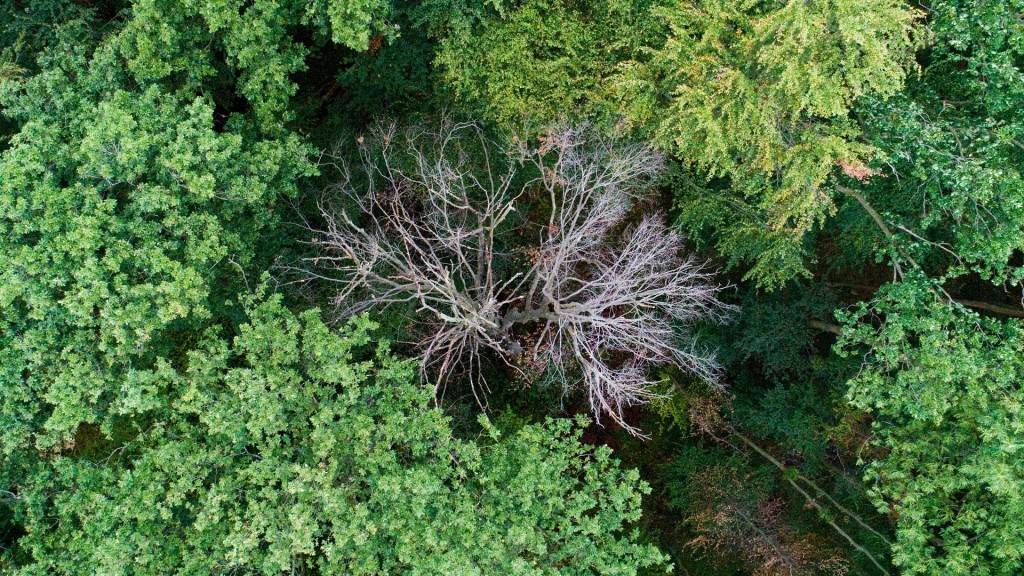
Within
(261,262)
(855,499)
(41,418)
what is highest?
(261,262)

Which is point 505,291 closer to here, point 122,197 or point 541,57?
point 541,57

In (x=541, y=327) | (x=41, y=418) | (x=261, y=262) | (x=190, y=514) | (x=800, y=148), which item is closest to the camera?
(x=190, y=514)

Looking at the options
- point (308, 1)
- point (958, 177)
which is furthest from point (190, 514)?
point (958, 177)

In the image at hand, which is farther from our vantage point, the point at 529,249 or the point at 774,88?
the point at 529,249

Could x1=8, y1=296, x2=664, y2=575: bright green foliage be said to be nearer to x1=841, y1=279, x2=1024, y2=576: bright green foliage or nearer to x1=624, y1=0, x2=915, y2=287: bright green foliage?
x1=841, y1=279, x2=1024, y2=576: bright green foliage

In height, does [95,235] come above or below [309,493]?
above

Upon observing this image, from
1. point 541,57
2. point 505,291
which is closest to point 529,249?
point 505,291

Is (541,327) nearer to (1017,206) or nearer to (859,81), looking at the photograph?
(859,81)
